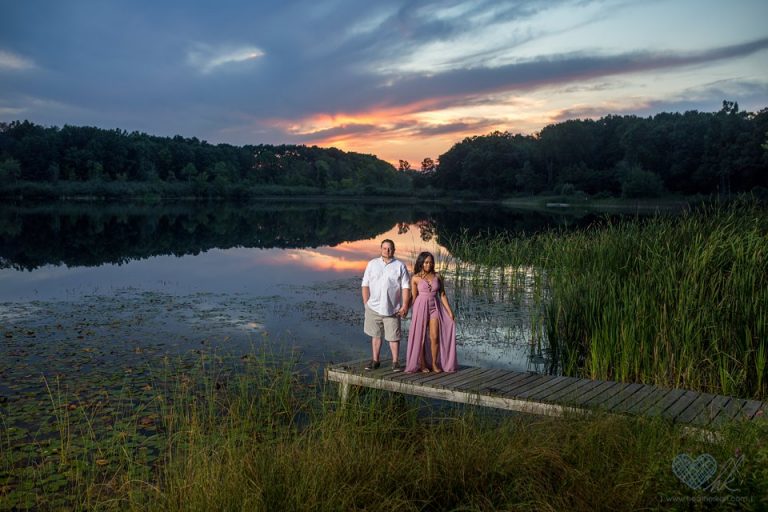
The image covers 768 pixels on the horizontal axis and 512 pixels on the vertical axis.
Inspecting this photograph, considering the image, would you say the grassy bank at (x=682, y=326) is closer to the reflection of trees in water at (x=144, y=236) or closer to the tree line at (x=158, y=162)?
the reflection of trees in water at (x=144, y=236)

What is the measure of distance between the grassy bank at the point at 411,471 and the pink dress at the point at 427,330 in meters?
1.15

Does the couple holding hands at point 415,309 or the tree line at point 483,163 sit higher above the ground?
the tree line at point 483,163

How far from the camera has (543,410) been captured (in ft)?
21.0

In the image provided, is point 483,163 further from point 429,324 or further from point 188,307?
point 429,324

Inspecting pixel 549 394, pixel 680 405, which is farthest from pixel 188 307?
pixel 680 405

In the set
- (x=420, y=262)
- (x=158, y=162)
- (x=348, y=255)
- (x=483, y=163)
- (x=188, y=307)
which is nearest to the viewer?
(x=420, y=262)

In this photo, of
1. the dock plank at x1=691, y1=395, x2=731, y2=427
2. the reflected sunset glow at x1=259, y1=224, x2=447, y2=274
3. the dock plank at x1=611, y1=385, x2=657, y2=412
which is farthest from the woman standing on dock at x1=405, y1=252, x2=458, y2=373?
the reflected sunset glow at x1=259, y1=224, x2=447, y2=274

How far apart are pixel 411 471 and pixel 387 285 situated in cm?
303

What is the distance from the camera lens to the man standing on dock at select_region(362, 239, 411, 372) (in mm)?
7508

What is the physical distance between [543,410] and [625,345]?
2292 mm

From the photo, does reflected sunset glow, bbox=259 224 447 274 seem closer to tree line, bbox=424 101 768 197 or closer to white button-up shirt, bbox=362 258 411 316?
white button-up shirt, bbox=362 258 411 316

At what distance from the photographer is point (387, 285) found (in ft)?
Result: 24.6

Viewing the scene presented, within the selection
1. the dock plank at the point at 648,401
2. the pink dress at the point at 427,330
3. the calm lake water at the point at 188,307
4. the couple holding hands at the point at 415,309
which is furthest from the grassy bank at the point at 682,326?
the couple holding hands at the point at 415,309

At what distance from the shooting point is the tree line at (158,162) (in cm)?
9494
